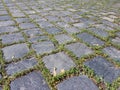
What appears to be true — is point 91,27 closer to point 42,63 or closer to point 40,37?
point 40,37

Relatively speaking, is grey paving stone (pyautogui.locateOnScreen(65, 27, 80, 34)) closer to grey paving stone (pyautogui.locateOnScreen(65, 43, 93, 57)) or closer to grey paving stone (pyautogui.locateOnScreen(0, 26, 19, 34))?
grey paving stone (pyautogui.locateOnScreen(65, 43, 93, 57))

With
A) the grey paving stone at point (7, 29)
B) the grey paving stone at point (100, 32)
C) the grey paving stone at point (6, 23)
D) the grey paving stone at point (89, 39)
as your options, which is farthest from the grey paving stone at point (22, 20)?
the grey paving stone at point (100, 32)

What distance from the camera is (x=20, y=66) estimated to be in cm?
214

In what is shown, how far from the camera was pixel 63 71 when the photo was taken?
2.06 m

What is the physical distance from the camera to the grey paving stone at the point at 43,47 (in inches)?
100

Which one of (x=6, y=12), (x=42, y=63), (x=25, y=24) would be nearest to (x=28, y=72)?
(x=42, y=63)

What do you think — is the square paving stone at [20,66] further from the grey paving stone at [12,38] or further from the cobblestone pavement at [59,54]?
the grey paving stone at [12,38]

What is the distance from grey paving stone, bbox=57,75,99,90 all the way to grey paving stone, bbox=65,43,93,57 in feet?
1.83

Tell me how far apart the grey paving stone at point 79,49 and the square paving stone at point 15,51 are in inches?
28.2

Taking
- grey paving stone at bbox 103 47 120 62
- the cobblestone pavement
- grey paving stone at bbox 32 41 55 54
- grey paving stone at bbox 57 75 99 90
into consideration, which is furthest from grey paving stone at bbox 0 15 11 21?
grey paving stone at bbox 57 75 99 90

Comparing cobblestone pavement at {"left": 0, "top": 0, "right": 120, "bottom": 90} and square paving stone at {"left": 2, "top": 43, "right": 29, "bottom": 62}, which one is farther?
square paving stone at {"left": 2, "top": 43, "right": 29, "bottom": 62}

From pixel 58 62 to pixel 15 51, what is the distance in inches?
28.9

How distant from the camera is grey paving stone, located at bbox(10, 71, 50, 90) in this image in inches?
71.0

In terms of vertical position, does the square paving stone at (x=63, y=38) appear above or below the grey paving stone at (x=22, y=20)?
below
